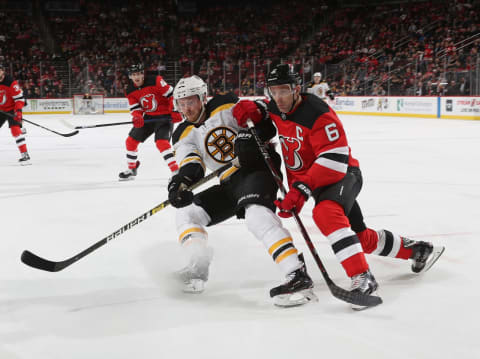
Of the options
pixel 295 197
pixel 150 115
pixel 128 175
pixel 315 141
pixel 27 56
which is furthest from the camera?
pixel 27 56

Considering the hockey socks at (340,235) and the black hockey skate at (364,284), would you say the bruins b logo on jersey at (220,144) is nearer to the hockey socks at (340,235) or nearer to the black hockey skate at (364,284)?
the hockey socks at (340,235)

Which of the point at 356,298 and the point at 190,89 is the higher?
the point at 190,89

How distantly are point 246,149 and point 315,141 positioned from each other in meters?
0.35

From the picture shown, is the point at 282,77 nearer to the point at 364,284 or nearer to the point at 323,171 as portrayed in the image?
the point at 323,171

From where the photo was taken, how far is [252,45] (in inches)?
961

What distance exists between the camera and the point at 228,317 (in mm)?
2205

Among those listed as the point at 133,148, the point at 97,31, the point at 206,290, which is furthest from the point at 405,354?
the point at 97,31

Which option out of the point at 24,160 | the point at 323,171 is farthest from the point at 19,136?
the point at 323,171

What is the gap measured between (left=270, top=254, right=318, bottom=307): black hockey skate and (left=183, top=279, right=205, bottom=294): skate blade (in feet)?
1.22

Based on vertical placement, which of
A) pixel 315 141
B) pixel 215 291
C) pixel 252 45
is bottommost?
pixel 215 291

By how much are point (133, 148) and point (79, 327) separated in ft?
13.2

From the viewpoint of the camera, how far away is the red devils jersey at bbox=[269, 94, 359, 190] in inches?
88.7

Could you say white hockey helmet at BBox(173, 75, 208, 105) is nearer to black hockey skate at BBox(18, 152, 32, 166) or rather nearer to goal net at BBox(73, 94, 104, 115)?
black hockey skate at BBox(18, 152, 32, 166)

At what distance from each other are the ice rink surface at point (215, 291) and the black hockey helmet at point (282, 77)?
3.15 ft
